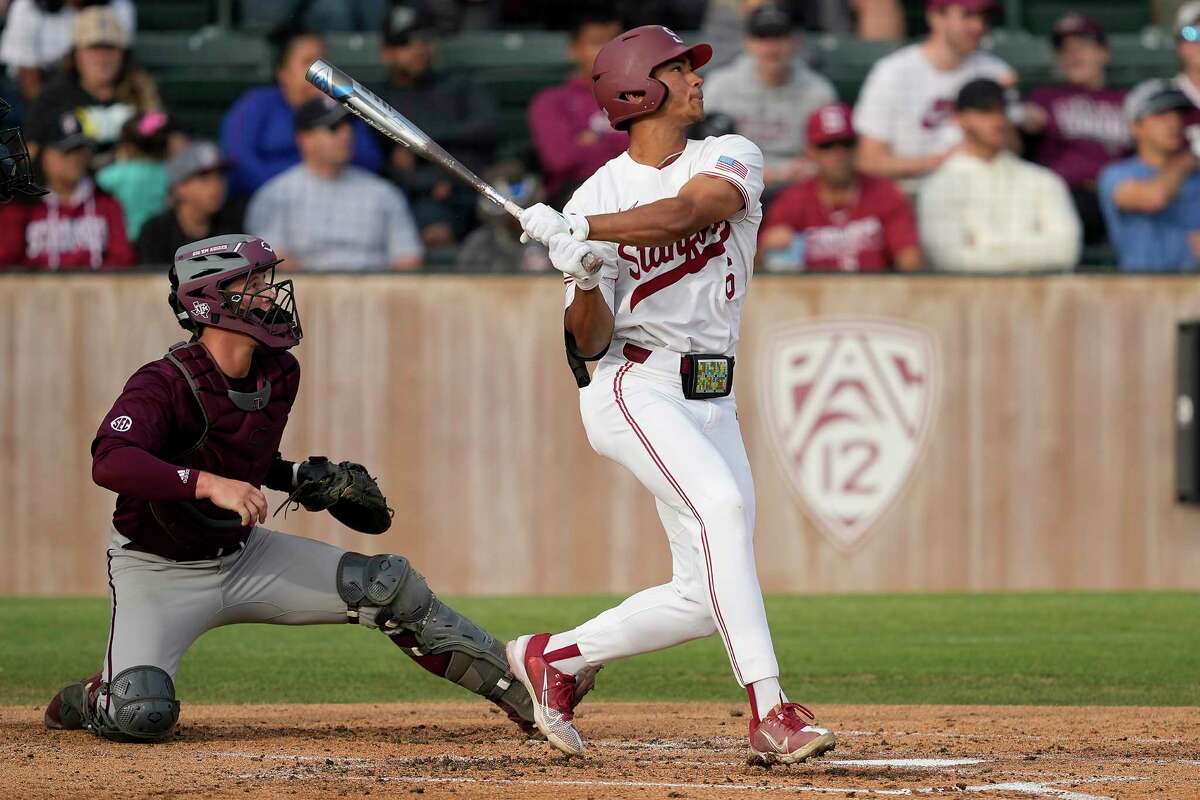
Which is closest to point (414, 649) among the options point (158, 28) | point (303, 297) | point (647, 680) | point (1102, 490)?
point (647, 680)

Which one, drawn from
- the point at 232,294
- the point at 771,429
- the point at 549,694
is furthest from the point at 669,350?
the point at 771,429

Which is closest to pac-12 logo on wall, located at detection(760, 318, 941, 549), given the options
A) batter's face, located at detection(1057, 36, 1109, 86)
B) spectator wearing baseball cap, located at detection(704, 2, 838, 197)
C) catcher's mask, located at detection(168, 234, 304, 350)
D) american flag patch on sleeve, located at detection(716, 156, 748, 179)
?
spectator wearing baseball cap, located at detection(704, 2, 838, 197)

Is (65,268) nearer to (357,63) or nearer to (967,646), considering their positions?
(357,63)

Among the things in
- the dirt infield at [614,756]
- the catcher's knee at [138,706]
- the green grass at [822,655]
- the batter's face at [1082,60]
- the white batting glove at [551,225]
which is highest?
the batter's face at [1082,60]

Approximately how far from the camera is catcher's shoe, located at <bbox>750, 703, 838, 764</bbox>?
4727mm

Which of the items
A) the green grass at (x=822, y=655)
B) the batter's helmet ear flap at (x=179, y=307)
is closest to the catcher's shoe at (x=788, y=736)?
the green grass at (x=822, y=655)

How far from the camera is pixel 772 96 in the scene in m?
11.3

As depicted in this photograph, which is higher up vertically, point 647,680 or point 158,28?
point 158,28

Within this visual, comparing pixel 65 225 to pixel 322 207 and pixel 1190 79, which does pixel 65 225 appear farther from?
pixel 1190 79

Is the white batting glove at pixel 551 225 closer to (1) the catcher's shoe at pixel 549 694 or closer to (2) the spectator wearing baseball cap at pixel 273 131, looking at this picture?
(1) the catcher's shoe at pixel 549 694

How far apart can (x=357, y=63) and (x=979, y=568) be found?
530cm

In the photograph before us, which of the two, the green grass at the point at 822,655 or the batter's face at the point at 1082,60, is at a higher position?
the batter's face at the point at 1082,60

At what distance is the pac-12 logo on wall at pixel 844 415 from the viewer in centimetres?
1046

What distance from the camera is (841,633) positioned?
342 inches
